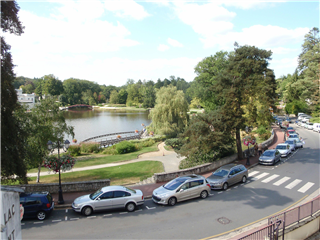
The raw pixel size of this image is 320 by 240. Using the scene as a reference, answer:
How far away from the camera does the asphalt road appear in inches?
412

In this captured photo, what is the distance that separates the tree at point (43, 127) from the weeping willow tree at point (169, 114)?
24326 mm

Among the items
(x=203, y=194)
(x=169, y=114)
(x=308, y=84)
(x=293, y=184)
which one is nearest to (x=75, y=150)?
(x=169, y=114)

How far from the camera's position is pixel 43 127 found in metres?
18.6

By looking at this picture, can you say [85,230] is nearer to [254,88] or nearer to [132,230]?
[132,230]

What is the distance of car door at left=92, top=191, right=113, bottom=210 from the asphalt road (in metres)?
0.46

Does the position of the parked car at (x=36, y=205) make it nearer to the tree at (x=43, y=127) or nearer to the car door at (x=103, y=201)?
the car door at (x=103, y=201)

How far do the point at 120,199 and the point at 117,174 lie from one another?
30.4 ft

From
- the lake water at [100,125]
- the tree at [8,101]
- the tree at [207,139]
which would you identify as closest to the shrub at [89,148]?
the lake water at [100,125]

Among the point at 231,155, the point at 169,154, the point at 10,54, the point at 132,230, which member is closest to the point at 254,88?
the point at 231,155

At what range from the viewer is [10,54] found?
12031mm

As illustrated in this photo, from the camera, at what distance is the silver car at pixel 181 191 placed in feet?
45.1

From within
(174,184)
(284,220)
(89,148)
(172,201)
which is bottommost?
(89,148)

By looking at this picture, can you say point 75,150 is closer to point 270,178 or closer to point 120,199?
point 120,199

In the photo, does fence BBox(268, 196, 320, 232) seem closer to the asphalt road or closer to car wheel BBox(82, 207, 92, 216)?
the asphalt road
